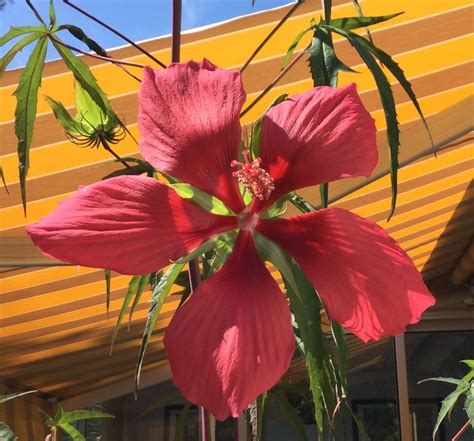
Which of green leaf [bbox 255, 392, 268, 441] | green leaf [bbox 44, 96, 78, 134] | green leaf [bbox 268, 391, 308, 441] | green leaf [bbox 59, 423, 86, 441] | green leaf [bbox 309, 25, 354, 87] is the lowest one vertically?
green leaf [bbox 268, 391, 308, 441]

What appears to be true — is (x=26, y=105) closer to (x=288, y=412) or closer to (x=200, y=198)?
(x=200, y=198)

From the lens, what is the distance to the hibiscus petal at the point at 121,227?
0.22 meters

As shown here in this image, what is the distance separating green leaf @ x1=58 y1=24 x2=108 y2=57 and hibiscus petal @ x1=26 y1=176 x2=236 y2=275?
229mm

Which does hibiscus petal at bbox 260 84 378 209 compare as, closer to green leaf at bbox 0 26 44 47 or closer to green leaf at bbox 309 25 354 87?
green leaf at bbox 309 25 354 87

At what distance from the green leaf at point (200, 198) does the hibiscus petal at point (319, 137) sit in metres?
0.02

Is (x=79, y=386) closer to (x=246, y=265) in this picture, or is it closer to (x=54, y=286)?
(x=54, y=286)

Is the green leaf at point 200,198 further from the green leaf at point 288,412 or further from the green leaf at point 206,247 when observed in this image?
the green leaf at point 288,412

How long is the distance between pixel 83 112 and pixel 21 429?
4.97m

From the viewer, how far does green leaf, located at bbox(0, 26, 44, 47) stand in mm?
515

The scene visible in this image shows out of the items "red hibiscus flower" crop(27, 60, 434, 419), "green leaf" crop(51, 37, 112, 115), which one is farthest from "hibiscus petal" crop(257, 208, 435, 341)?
"green leaf" crop(51, 37, 112, 115)

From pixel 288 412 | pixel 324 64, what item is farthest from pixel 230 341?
pixel 288 412

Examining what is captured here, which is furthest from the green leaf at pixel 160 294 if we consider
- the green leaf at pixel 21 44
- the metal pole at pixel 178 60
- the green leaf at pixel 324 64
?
the green leaf at pixel 21 44

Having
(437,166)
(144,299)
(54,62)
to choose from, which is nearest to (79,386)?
(144,299)

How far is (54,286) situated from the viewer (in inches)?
139
